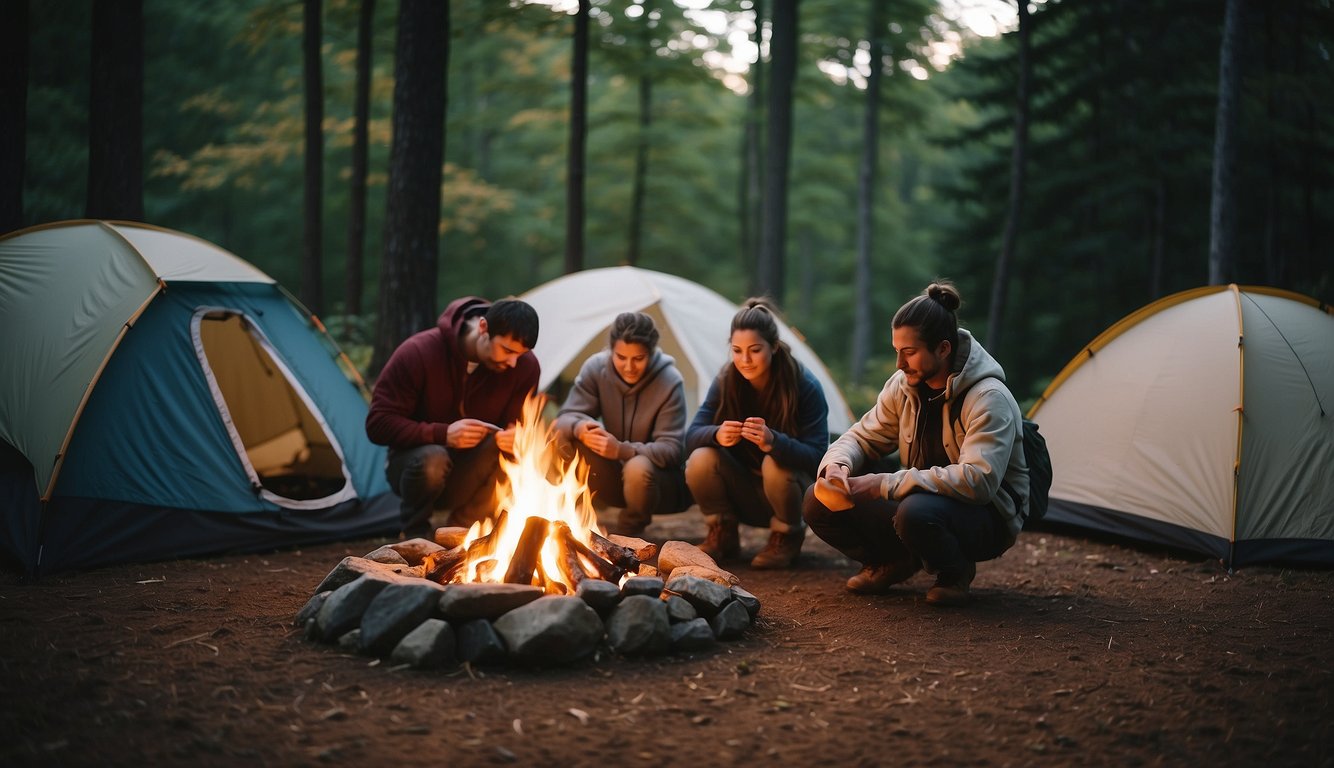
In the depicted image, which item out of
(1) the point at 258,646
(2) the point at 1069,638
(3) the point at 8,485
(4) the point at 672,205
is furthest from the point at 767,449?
(4) the point at 672,205

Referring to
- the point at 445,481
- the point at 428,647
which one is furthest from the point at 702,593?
the point at 445,481

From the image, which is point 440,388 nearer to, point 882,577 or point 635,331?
point 635,331

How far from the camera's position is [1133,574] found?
17.0 feet

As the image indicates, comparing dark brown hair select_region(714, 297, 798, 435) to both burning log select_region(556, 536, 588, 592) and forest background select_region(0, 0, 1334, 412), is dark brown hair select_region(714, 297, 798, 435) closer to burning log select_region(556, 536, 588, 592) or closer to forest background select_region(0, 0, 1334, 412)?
burning log select_region(556, 536, 588, 592)

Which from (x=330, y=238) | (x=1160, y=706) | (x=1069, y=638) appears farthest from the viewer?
(x=330, y=238)

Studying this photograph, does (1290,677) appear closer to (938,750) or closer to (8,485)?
(938,750)

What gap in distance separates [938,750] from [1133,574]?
117 inches

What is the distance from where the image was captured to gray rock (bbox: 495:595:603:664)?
3.36 metres

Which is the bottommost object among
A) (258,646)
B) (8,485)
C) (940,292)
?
(258,646)

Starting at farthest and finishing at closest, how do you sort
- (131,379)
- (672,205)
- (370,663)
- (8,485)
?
1. (672,205)
2. (131,379)
3. (8,485)
4. (370,663)

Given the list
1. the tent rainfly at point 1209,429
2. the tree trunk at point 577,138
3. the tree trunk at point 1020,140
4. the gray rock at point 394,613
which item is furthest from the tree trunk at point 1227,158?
the gray rock at point 394,613

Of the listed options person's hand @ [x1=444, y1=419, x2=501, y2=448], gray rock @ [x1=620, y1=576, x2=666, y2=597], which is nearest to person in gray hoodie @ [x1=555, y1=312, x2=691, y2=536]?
person's hand @ [x1=444, y1=419, x2=501, y2=448]

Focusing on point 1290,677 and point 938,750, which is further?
point 1290,677

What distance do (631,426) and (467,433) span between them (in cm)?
96
